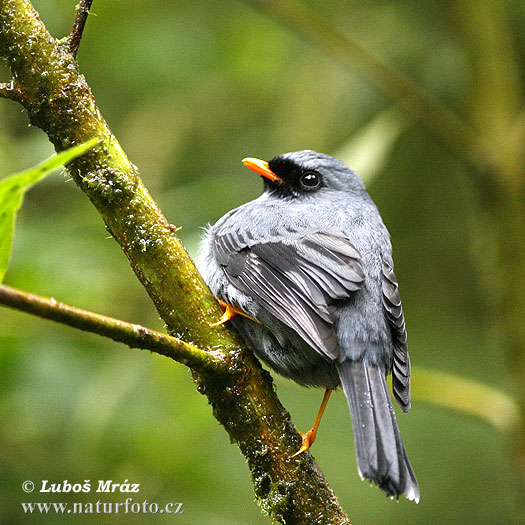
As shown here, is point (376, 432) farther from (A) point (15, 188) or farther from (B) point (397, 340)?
(A) point (15, 188)

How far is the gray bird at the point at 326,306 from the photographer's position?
2639 mm

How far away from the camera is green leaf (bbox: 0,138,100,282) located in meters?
1.41

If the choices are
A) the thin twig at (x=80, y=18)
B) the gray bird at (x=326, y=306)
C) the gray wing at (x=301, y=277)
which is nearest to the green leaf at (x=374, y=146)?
the gray bird at (x=326, y=306)

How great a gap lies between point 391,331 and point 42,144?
80.9 inches

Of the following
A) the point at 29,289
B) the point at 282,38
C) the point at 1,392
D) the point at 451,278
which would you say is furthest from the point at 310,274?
the point at 451,278

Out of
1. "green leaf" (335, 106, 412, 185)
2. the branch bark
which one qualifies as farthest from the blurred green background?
the branch bark

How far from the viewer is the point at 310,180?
4262mm

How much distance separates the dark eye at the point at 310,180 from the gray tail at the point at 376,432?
1.59m

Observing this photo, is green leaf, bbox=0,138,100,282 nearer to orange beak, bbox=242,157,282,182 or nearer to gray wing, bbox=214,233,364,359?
gray wing, bbox=214,233,364,359

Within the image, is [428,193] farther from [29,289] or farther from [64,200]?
[29,289]

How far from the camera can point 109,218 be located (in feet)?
8.67

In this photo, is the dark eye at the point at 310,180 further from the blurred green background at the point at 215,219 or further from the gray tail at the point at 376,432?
the gray tail at the point at 376,432

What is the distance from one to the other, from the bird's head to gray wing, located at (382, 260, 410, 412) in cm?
99

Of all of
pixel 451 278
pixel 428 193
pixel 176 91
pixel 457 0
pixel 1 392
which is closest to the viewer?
pixel 1 392
